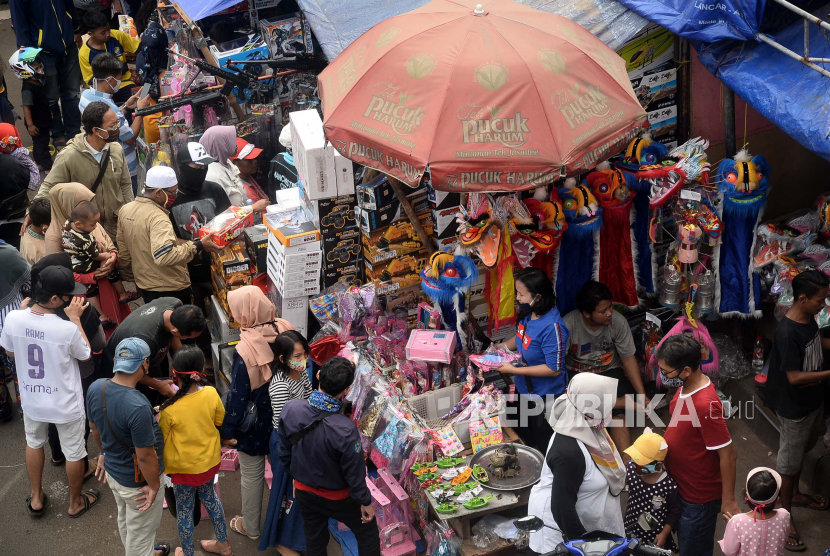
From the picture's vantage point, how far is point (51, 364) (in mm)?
5004

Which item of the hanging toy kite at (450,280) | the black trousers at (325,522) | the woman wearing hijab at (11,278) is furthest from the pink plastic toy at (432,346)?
the woman wearing hijab at (11,278)

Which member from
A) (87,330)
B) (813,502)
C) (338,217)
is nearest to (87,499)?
(87,330)

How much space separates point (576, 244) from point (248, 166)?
10.7 ft

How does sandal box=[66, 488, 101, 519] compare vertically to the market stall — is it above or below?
below

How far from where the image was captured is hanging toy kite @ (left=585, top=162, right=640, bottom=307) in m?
5.64

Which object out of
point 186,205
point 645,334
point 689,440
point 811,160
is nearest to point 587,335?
point 645,334

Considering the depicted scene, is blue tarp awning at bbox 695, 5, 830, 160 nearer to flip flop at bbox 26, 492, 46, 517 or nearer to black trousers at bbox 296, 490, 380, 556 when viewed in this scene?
black trousers at bbox 296, 490, 380, 556

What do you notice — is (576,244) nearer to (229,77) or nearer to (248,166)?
(248,166)

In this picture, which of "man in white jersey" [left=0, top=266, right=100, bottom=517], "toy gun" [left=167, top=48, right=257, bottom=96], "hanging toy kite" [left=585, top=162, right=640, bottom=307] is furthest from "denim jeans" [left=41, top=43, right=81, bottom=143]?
"hanging toy kite" [left=585, top=162, right=640, bottom=307]

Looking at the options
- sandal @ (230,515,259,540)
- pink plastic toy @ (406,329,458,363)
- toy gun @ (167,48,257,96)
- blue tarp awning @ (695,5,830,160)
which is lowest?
sandal @ (230,515,259,540)

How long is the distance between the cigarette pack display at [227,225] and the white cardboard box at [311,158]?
57 centimetres

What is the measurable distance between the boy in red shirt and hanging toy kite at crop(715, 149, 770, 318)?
1727mm

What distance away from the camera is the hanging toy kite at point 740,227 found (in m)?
5.43

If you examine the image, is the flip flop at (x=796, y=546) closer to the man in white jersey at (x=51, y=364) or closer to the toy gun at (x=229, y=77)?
the man in white jersey at (x=51, y=364)
